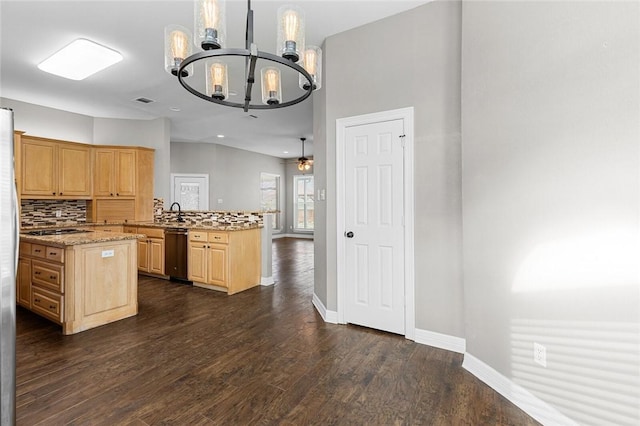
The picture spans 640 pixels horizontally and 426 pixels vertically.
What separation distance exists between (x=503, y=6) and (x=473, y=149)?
38.1 inches

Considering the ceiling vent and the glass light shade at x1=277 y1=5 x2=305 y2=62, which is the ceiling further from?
the glass light shade at x1=277 y1=5 x2=305 y2=62

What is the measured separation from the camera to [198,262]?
15.1 ft

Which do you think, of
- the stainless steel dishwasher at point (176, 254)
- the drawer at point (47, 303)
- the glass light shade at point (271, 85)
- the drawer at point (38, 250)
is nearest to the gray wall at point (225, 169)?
the stainless steel dishwasher at point (176, 254)

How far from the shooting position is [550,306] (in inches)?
70.7

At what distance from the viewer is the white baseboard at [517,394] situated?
68.5 inches

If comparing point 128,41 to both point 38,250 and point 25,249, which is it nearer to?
point 38,250

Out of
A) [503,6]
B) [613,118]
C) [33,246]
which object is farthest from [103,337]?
[503,6]

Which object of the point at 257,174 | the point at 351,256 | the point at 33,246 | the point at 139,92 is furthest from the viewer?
the point at 257,174

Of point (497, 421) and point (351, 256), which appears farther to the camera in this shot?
point (351, 256)

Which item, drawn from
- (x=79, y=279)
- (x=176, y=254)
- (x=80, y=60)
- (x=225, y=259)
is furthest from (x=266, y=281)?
(x=80, y=60)

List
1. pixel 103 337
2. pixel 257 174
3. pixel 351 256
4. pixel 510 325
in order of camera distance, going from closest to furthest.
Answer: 1. pixel 510 325
2. pixel 103 337
3. pixel 351 256
4. pixel 257 174

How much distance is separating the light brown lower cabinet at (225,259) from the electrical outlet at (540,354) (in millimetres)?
3537

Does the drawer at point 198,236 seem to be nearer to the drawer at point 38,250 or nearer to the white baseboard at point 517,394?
the drawer at point 38,250

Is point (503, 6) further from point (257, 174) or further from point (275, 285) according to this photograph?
point (257, 174)
